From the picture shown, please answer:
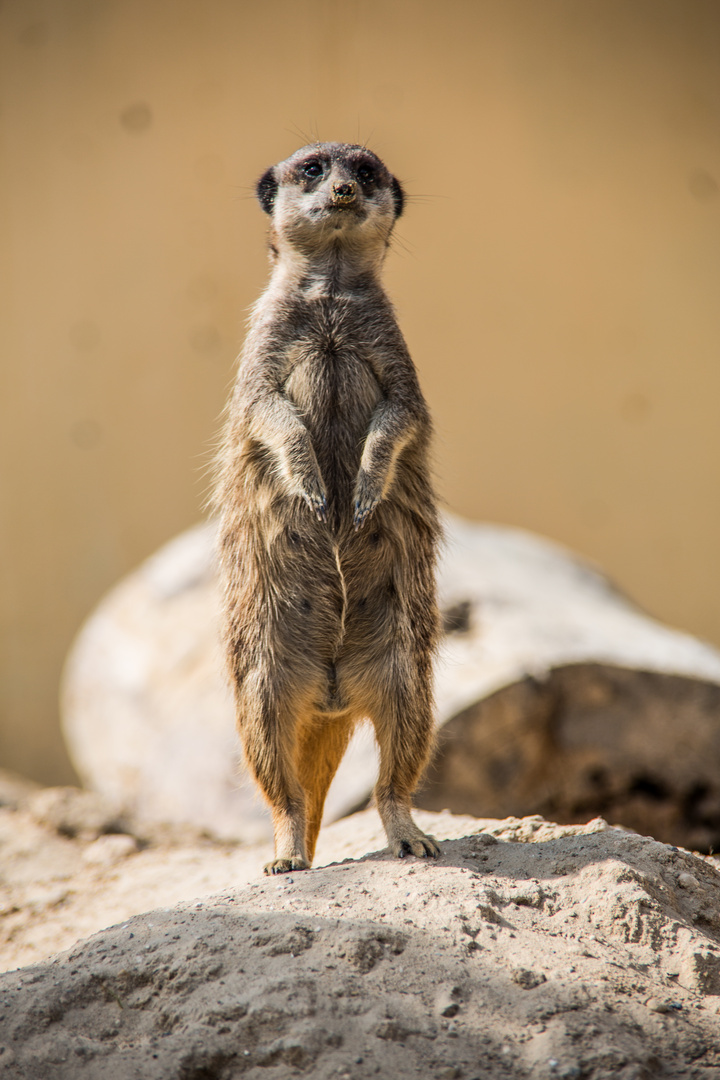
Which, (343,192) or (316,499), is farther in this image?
(343,192)

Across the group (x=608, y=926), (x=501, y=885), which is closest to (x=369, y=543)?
(x=501, y=885)

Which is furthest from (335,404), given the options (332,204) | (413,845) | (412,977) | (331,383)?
(412,977)

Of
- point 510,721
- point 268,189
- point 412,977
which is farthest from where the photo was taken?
point 510,721

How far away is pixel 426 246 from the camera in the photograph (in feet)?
20.1

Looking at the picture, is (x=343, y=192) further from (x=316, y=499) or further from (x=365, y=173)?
(x=316, y=499)

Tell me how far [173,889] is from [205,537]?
222cm

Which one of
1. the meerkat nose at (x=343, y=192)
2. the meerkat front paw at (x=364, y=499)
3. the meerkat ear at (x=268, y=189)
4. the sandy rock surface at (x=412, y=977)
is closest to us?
the sandy rock surface at (x=412, y=977)

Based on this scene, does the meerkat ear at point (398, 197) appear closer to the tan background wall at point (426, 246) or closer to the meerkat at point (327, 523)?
the meerkat at point (327, 523)

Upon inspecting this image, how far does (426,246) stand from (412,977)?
16.8 feet

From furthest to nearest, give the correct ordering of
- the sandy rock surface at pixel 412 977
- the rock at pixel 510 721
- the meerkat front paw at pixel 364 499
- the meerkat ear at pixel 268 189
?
the rock at pixel 510 721, the meerkat ear at pixel 268 189, the meerkat front paw at pixel 364 499, the sandy rock surface at pixel 412 977

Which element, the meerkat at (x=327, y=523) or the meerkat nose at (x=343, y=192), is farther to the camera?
the meerkat nose at (x=343, y=192)

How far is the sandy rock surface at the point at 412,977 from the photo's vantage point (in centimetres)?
166

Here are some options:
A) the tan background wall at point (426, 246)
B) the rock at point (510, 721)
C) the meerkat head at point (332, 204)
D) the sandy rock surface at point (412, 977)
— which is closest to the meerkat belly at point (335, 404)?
the meerkat head at point (332, 204)

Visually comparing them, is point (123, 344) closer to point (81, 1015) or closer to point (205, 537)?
point (205, 537)
